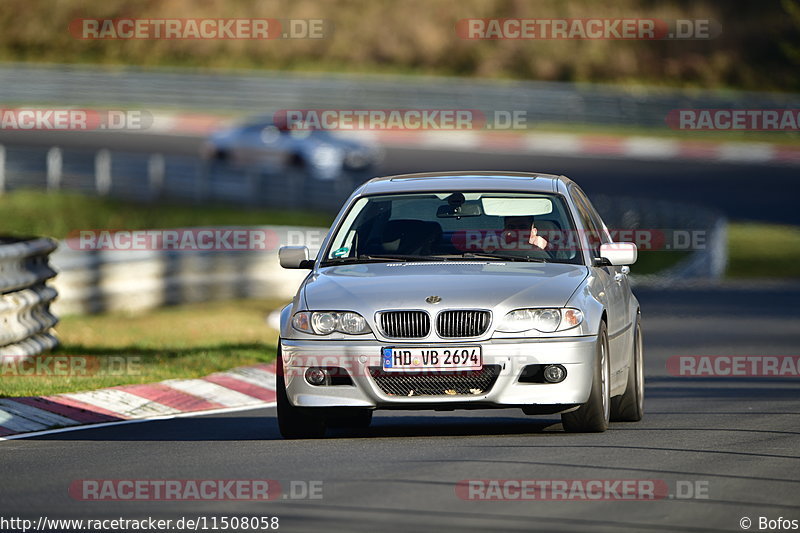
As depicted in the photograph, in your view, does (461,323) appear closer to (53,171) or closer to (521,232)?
(521,232)

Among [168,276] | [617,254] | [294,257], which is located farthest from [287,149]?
[617,254]

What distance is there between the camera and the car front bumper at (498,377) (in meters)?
9.50

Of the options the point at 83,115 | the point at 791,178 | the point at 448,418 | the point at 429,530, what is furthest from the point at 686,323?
the point at 83,115

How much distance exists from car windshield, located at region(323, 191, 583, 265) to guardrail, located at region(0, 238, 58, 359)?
3.83 meters

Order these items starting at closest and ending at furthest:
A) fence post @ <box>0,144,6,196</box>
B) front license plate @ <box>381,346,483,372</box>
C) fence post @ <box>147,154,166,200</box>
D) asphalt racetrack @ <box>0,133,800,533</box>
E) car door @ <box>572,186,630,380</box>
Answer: asphalt racetrack @ <box>0,133,800,533</box> → front license plate @ <box>381,346,483,372</box> → car door @ <box>572,186,630,380</box> → fence post @ <box>0,144,6,196</box> → fence post @ <box>147,154,166,200</box>

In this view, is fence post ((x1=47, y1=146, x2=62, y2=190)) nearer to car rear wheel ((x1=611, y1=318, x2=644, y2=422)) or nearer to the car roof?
the car roof

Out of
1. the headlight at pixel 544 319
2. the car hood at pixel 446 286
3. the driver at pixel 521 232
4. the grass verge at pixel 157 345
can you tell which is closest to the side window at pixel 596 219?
the driver at pixel 521 232

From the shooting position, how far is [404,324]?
9.59 metres

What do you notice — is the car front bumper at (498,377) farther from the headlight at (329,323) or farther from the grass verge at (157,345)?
the grass verge at (157,345)

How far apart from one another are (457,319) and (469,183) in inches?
64.6

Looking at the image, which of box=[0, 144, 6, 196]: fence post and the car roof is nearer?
the car roof

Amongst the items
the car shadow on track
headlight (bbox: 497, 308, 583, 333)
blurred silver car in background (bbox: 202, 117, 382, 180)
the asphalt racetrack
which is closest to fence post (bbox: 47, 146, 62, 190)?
blurred silver car in background (bbox: 202, 117, 382, 180)

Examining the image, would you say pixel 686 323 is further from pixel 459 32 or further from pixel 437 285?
pixel 459 32

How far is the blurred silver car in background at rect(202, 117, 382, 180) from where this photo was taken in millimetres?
41844
